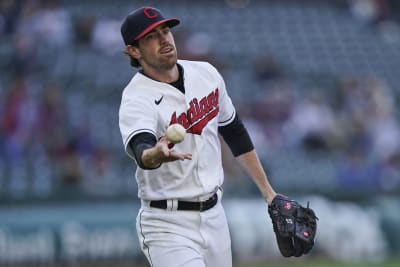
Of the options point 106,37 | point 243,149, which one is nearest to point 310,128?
point 106,37

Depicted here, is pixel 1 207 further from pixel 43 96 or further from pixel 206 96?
pixel 206 96

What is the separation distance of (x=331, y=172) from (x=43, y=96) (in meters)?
3.82

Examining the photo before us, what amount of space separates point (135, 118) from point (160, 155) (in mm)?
513

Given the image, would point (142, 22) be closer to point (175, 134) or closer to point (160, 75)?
point (160, 75)

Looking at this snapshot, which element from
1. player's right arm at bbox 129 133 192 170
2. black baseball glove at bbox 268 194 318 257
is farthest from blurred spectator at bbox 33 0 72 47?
player's right arm at bbox 129 133 192 170

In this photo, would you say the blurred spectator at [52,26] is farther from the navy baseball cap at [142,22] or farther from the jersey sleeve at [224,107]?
the navy baseball cap at [142,22]

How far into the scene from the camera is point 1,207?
33.1 feet

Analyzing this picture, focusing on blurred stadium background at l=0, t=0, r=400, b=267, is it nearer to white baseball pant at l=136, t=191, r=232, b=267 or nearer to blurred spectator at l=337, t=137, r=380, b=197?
blurred spectator at l=337, t=137, r=380, b=197

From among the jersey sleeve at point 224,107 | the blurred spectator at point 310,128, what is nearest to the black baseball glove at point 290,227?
the jersey sleeve at point 224,107

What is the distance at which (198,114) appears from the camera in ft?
16.1

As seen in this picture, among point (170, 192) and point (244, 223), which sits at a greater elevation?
point (170, 192)

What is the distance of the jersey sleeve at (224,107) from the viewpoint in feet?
16.9

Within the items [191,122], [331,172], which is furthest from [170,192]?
[331,172]

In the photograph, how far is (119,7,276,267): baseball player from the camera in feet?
15.6
